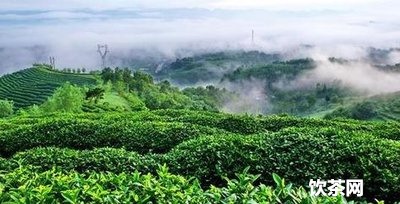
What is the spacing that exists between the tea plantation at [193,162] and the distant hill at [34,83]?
81.9 meters

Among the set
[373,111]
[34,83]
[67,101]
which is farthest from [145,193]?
[373,111]

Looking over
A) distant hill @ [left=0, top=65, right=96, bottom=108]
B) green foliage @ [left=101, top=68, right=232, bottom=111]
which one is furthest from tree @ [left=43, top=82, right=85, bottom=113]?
distant hill @ [left=0, top=65, right=96, bottom=108]

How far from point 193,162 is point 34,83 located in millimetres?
108166

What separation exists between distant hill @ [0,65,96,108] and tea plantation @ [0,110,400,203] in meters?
81.9

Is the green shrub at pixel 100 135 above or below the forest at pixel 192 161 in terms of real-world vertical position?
below

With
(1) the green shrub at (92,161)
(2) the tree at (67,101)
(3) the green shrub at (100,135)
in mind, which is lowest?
(2) the tree at (67,101)

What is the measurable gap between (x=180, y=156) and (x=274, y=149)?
177cm

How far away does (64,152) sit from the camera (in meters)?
10.4

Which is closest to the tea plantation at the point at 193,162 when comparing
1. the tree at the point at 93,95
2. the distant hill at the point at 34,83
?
the tree at the point at 93,95

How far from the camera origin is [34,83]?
112000 mm

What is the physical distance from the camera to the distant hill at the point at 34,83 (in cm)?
9727

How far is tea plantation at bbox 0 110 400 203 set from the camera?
18.8 ft

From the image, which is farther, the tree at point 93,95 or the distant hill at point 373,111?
the distant hill at point 373,111

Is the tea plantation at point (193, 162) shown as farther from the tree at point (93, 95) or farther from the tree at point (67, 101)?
the tree at point (93, 95)
